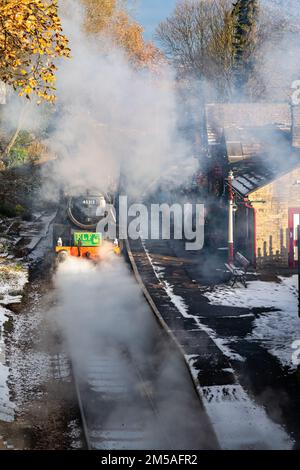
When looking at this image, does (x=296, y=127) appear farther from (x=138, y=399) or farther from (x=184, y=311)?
(x=138, y=399)

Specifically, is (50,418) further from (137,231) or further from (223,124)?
(223,124)

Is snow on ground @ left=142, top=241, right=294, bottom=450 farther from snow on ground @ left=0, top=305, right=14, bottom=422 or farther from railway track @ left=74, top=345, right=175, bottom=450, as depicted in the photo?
snow on ground @ left=0, top=305, right=14, bottom=422

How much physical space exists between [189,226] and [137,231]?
2.16 meters

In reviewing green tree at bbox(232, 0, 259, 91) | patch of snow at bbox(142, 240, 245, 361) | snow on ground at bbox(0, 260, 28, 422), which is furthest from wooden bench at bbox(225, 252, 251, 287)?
green tree at bbox(232, 0, 259, 91)

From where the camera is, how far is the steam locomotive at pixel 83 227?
693 inches

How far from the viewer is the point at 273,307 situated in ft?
48.3

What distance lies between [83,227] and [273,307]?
6.05m

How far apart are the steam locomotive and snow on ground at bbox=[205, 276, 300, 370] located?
11.9 ft

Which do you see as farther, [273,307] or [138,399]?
[273,307]

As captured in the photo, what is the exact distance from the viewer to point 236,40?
44094mm

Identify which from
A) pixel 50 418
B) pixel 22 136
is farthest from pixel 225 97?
pixel 50 418

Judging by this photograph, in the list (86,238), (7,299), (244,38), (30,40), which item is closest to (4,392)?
(30,40)

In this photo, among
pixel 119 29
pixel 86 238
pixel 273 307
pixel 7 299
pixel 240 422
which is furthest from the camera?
pixel 119 29

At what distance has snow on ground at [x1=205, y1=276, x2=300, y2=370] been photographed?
39.3 feet
